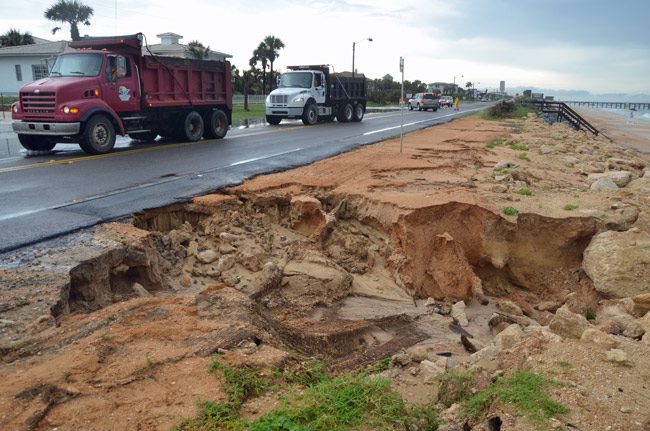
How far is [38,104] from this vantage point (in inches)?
539

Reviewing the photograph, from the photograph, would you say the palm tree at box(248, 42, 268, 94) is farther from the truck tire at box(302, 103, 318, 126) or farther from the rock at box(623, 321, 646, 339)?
the rock at box(623, 321, 646, 339)

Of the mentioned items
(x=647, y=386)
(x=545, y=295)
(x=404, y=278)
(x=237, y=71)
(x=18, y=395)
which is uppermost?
(x=237, y=71)

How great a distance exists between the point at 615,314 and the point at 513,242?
102 inches

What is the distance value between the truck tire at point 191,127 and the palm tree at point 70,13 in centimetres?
5138

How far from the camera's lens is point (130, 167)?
11945mm

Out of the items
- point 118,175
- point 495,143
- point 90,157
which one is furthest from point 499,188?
point 90,157

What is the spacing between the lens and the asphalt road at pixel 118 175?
24.7 feet

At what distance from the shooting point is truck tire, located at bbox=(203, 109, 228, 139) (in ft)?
60.7

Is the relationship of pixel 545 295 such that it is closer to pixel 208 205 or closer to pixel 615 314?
pixel 615 314

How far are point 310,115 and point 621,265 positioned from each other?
20.5 m

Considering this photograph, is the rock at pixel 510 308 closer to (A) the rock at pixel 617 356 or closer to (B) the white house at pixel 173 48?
(A) the rock at pixel 617 356

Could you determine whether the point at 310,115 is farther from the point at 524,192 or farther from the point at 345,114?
the point at 524,192

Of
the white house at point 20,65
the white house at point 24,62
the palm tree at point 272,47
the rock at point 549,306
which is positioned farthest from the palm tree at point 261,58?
the rock at point 549,306

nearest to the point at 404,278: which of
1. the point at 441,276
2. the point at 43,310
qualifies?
the point at 441,276
